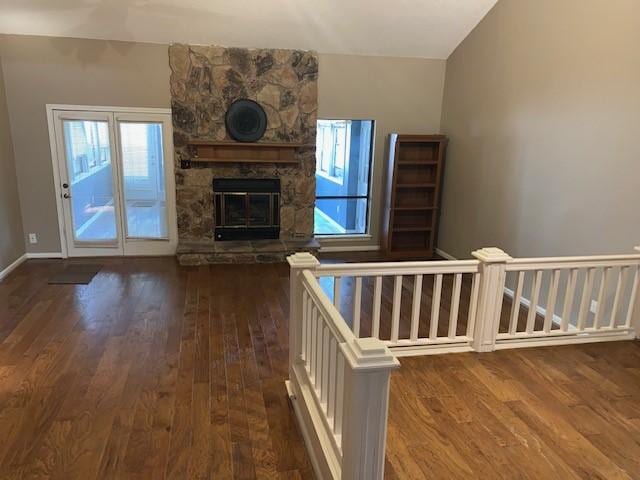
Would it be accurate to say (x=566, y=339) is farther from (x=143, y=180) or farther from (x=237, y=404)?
(x=143, y=180)

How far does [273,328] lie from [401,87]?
392 centimetres

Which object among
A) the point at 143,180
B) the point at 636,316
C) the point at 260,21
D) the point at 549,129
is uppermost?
the point at 260,21

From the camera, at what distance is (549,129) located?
4.31m

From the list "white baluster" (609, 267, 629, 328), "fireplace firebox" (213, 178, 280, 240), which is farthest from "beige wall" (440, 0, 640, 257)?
"fireplace firebox" (213, 178, 280, 240)

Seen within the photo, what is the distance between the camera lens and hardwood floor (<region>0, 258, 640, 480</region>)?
237cm

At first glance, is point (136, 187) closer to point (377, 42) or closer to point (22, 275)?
point (22, 275)

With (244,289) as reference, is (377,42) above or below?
above

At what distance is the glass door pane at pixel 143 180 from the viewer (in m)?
5.82

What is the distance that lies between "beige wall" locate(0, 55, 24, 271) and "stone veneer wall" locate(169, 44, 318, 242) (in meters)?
1.83

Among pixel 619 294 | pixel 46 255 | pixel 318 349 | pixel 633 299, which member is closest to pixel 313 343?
pixel 318 349

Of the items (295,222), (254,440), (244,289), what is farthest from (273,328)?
(295,222)

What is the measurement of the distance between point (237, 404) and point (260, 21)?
4.24 metres

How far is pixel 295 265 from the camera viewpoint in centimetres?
282

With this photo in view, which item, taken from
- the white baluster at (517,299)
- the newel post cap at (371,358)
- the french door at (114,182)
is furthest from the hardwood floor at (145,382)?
the white baluster at (517,299)
